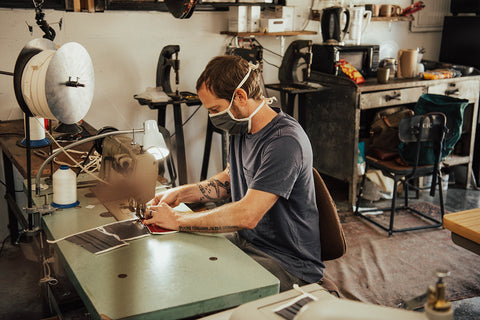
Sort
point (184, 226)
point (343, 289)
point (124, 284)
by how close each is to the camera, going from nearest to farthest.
Answer: point (124, 284)
point (184, 226)
point (343, 289)

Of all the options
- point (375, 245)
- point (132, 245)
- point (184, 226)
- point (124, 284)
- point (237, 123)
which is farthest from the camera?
point (375, 245)

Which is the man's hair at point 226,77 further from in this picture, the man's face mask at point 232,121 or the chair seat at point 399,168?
the chair seat at point 399,168

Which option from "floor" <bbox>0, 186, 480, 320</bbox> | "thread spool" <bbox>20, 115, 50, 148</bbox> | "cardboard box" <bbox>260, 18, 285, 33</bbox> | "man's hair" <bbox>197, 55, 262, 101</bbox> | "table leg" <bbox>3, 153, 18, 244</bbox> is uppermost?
"cardboard box" <bbox>260, 18, 285, 33</bbox>

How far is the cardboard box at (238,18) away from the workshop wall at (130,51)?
0.33 feet

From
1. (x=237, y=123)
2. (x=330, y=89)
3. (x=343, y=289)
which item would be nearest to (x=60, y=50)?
(x=237, y=123)

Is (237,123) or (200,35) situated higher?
(200,35)

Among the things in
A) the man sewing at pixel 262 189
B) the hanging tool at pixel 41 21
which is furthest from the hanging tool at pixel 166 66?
the man sewing at pixel 262 189

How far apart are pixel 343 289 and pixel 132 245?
5.66 ft

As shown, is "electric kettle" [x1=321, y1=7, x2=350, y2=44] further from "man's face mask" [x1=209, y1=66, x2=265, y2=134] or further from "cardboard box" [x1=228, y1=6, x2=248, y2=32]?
"man's face mask" [x1=209, y1=66, x2=265, y2=134]

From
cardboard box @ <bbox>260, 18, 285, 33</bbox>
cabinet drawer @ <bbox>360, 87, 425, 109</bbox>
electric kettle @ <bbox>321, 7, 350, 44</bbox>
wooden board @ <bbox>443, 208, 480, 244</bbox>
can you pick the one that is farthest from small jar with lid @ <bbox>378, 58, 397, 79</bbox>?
wooden board @ <bbox>443, 208, 480, 244</bbox>

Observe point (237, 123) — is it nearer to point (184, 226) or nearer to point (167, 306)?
point (184, 226)

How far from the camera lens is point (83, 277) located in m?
1.54

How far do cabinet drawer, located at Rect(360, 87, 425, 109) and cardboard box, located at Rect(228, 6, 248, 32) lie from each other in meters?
1.09

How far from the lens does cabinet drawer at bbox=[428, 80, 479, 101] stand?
4.51 m
